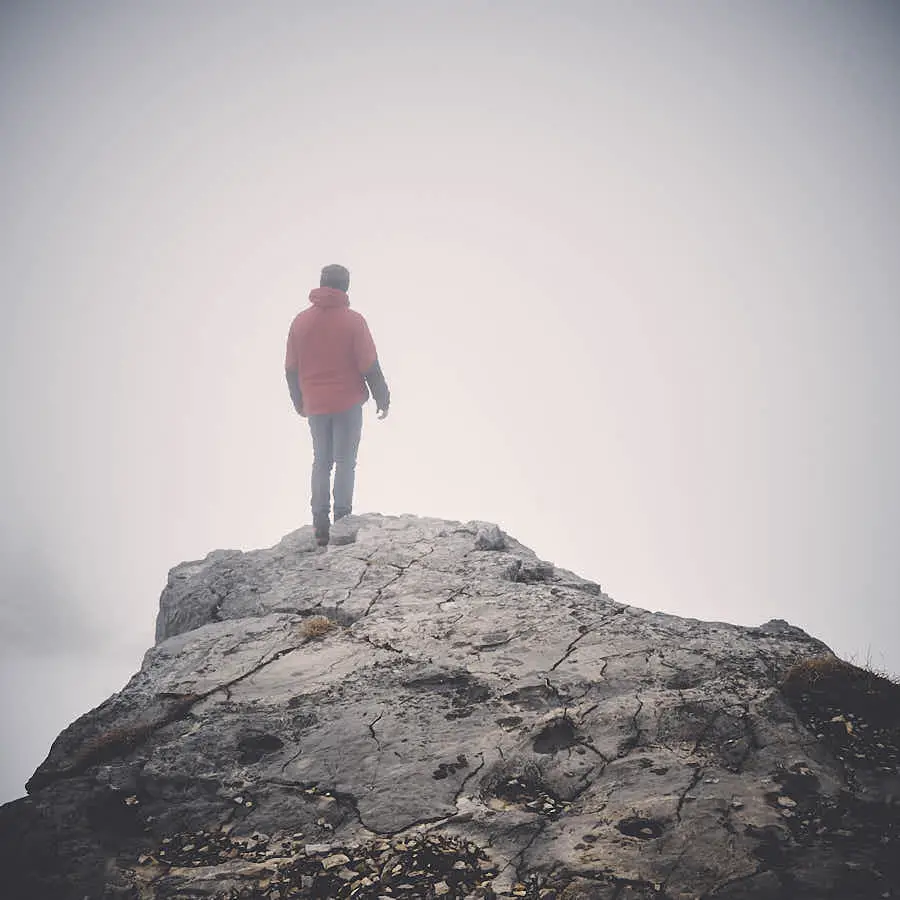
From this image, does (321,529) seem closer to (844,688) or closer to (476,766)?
(476,766)

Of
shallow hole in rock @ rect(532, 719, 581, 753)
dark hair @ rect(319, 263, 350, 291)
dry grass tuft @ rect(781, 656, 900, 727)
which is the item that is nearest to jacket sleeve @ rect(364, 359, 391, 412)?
dark hair @ rect(319, 263, 350, 291)

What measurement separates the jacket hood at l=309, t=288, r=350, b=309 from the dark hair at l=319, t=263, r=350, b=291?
0.14 meters

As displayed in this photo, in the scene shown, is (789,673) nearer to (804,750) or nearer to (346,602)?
(804,750)

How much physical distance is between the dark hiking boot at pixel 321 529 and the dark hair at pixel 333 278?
3.77m

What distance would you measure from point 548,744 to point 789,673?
213cm

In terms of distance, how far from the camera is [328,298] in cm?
1006

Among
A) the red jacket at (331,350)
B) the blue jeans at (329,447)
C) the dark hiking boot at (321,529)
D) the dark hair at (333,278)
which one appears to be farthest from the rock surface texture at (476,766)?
the dark hair at (333,278)

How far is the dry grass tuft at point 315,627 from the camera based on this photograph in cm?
691

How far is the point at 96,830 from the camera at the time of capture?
4348 millimetres

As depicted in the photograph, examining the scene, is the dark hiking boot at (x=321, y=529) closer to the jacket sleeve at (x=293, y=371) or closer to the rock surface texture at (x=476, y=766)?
the jacket sleeve at (x=293, y=371)

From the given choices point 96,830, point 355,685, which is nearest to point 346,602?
point 355,685

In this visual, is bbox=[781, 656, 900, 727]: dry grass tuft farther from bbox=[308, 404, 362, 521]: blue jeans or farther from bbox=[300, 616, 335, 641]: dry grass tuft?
bbox=[308, 404, 362, 521]: blue jeans

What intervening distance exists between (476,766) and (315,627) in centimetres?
288

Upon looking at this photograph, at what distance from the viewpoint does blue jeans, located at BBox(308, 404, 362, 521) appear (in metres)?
10.2
